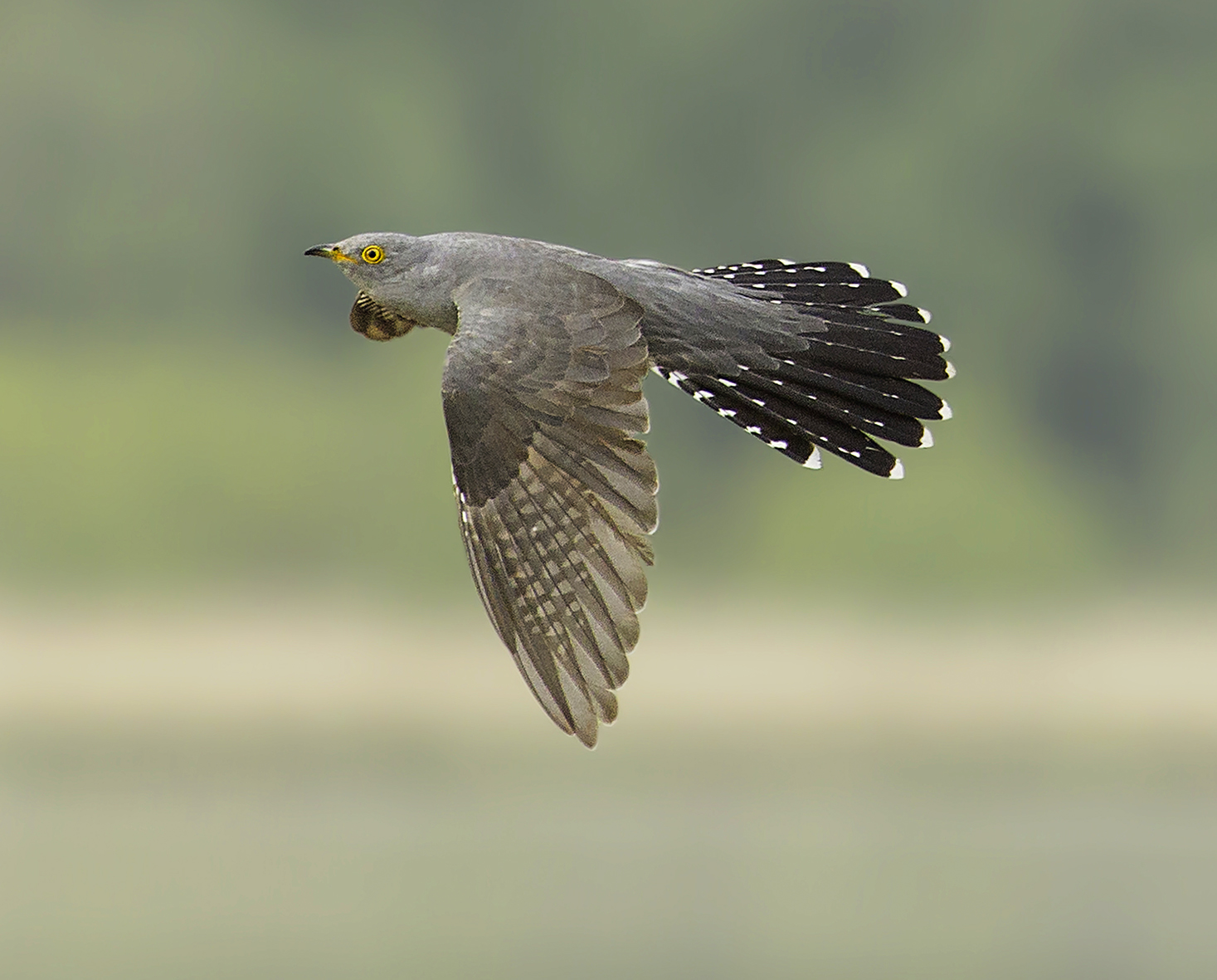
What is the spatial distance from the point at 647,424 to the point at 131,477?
16955 mm

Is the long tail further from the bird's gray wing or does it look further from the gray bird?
the bird's gray wing

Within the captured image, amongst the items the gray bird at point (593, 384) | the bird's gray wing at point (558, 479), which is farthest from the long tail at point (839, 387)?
the bird's gray wing at point (558, 479)

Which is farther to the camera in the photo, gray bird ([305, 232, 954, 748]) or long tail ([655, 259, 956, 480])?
long tail ([655, 259, 956, 480])

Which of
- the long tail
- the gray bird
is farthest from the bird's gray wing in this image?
the long tail

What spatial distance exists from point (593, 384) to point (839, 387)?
76 centimetres

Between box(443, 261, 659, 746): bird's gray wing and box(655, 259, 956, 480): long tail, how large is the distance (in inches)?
15.5

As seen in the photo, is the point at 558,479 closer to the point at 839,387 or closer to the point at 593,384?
the point at 593,384

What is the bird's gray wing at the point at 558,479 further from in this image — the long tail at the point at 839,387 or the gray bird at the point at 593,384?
the long tail at the point at 839,387

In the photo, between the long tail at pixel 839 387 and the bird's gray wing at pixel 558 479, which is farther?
the long tail at pixel 839 387

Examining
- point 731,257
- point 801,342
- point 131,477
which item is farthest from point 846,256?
point 801,342

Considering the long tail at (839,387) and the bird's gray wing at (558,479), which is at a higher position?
the long tail at (839,387)

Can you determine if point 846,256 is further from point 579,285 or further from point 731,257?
point 579,285

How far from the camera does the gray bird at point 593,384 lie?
154 inches

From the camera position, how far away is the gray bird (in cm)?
392
